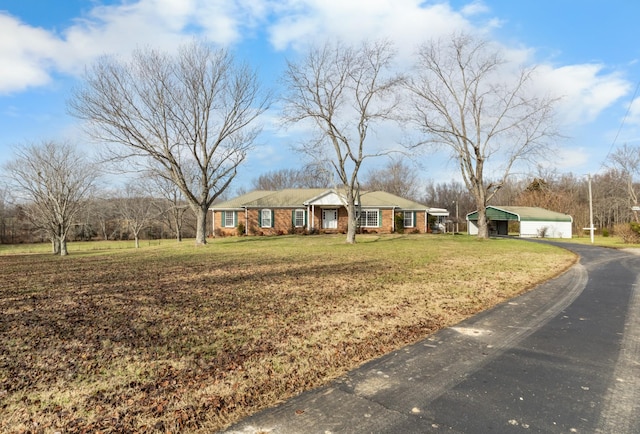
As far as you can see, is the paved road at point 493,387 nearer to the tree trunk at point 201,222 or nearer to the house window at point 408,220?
the tree trunk at point 201,222

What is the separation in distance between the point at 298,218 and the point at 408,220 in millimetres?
9857

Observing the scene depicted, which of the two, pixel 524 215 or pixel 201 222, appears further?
pixel 524 215

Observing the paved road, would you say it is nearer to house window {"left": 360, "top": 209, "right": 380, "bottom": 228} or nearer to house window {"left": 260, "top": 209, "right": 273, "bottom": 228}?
house window {"left": 360, "top": 209, "right": 380, "bottom": 228}

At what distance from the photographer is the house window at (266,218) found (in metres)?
31.3

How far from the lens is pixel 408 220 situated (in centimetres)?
3219

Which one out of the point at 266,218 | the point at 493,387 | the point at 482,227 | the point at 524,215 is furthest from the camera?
the point at 524,215

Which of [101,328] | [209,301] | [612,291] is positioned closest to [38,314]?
[101,328]

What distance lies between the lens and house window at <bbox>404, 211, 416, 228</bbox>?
32156 millimetres

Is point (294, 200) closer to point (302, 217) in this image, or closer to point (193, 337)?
point (302, 217)

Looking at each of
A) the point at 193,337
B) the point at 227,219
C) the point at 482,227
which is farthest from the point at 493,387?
the point at 227,219

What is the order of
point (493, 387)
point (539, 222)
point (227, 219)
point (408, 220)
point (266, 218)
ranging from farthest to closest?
point (539, 222) → point (408, 220) → point (227, 219) → point (266, 218) → point (493, 387)

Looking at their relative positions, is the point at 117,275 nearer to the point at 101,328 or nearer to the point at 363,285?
the point at 101,328

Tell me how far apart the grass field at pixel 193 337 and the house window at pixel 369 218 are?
73.8ft

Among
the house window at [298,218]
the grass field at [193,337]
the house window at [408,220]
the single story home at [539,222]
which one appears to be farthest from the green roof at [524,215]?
the grass field at [193,337]
